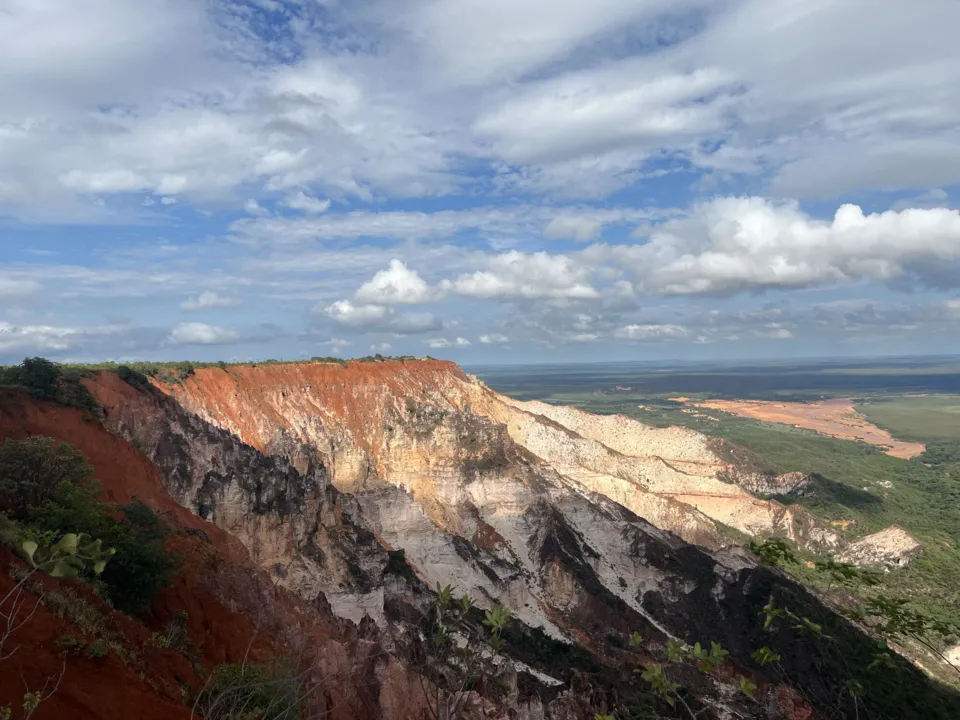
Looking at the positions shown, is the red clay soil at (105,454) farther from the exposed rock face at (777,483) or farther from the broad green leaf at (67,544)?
the exposed rock face at (777,483)

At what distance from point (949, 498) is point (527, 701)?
9896 centimetres

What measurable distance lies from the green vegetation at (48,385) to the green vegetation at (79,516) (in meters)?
10.6

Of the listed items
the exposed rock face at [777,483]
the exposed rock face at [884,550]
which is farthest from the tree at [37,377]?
the exposed rock face at [777,483]

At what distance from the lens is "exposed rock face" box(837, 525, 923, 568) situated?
2382 inches

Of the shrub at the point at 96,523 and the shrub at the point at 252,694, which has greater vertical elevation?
the shrub at the point at 96,523

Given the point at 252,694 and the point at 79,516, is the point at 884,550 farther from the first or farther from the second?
the point at 79,516

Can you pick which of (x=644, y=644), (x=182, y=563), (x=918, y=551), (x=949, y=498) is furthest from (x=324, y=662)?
(x=949, y=498)

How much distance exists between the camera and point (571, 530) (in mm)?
52938

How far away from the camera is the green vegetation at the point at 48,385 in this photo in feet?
95.1

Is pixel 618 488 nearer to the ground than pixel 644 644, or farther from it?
farther from it

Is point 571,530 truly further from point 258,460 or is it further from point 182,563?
point 182,563

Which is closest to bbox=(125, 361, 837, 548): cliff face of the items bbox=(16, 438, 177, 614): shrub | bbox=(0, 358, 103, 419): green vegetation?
bbox=(0, 358, 103, 419): green vegetation

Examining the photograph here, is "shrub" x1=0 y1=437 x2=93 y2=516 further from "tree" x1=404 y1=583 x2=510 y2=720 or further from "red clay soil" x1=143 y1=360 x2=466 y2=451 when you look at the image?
"red clay soil" x1=143 y1=360 x2=466 y2=451

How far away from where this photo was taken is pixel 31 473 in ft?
63.1
